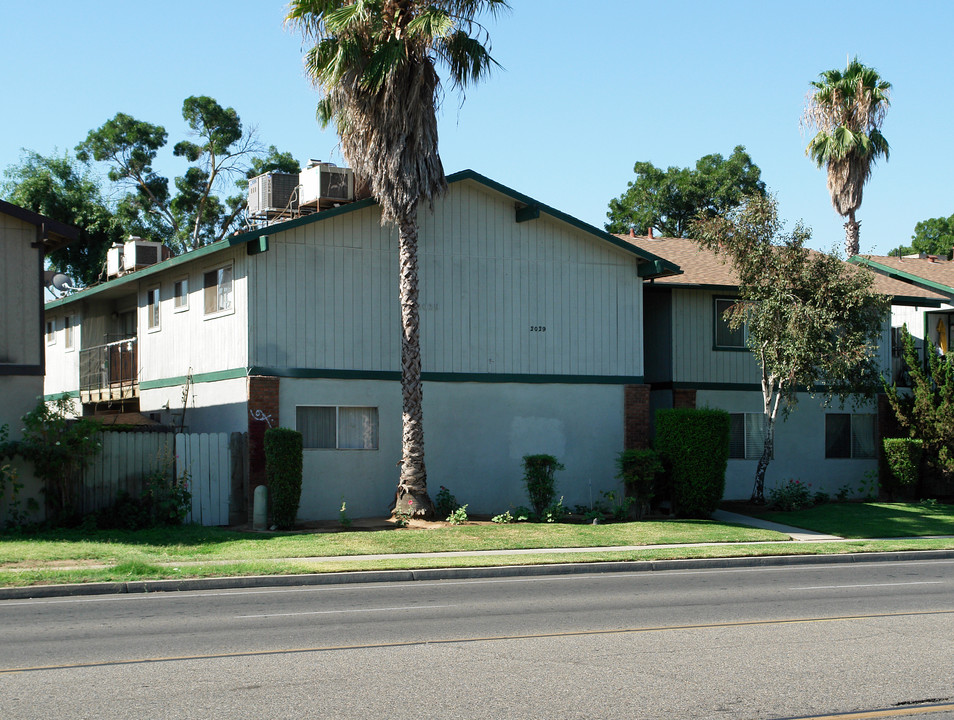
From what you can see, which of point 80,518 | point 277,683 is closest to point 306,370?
point 80,518

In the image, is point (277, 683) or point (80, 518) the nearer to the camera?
point (277, 683)

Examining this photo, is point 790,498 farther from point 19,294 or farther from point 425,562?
point 19,294

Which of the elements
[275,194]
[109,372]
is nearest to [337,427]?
[275,194]

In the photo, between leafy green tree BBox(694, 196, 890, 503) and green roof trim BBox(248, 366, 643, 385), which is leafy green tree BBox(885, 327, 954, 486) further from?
green roof trim BBox(248, 366, 643, 385)

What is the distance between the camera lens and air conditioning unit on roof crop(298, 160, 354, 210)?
908 inches

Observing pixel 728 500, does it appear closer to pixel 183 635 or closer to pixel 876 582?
pixel 876 582

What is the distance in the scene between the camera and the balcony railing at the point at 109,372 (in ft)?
91.2

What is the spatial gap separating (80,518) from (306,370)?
5.30 m

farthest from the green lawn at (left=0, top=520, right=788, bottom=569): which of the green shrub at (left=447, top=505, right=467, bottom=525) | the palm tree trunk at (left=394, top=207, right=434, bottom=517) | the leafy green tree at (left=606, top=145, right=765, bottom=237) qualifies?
the leafy green tree at (left=606, top=145, right=765, bottom=237)

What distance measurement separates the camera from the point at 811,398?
28625mm

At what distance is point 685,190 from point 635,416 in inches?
1236

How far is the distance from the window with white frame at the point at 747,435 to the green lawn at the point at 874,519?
7.27 ft

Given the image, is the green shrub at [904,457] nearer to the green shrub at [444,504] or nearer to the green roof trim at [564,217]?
the green roof trim at [564,217]

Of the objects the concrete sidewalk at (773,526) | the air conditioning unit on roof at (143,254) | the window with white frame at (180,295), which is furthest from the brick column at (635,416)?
the air conditioning unit on roof at (143,254)
